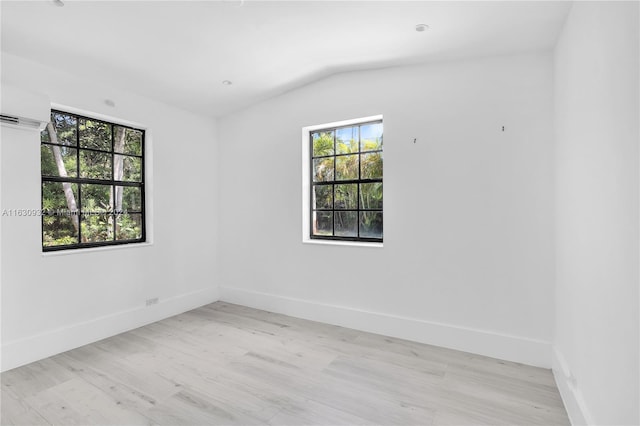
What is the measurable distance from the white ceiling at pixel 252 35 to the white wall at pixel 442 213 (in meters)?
0.30

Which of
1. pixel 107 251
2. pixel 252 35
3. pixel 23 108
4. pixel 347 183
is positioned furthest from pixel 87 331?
pixel 252 35

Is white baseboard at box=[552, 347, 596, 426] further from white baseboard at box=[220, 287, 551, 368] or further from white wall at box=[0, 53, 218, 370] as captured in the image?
white wall at box=[0, 53, 218, 370]

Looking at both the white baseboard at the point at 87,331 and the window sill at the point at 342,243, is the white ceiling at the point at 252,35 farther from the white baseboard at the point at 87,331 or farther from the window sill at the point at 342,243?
the white baseboard at the point at 87,331

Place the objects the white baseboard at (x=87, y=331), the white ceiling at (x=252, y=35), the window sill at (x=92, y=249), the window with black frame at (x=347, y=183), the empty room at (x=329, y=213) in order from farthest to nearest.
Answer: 1. the window with black frame at (x=347, y=183)
2. the window sill at (x=92, y=249)
3. the white baseboard at (x=87, y=331)
4. the white ceiling at (x=252, y=35)
5. the empty room at (x=329, y=213)

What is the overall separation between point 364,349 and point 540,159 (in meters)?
2.22

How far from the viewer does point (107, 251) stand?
3.36 m

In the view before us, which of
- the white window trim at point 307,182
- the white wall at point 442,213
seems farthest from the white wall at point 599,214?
the white window trim at point 307,182

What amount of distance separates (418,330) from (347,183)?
171cm

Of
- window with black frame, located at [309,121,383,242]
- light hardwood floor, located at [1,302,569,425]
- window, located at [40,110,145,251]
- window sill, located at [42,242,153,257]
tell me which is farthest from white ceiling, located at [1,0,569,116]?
light hardwood floor, located at [1,302,569,425]

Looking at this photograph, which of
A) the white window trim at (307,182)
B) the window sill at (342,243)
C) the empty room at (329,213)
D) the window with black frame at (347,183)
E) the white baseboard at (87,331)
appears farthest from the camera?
the white window trim at (307,182)

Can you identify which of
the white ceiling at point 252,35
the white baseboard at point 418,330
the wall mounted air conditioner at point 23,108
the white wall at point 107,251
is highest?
the white ceiling at point 252,35

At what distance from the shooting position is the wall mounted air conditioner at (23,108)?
2.49m

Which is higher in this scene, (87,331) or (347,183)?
(347,183)

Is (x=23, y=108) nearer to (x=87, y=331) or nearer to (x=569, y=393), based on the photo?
(x=87, y=331)
